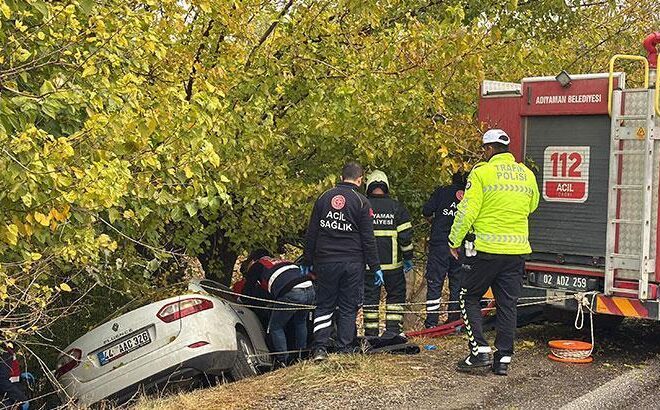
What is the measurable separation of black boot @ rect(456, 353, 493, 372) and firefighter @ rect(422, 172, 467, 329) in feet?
7.08

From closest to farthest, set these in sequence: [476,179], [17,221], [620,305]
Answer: [17,221], [476,179], [620,305]

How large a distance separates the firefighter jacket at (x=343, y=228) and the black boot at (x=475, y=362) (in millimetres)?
1195

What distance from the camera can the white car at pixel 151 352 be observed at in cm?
686

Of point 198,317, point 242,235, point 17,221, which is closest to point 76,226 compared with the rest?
point 17,221

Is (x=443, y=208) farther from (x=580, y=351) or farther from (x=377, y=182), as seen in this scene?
(x=580, y=351)

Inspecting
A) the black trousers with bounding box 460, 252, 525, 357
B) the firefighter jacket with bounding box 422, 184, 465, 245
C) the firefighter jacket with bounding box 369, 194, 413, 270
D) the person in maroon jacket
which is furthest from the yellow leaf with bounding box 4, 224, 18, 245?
the firefighter jacket with bounding box 422, 184, 465, 245

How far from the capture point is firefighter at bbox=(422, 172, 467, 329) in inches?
360

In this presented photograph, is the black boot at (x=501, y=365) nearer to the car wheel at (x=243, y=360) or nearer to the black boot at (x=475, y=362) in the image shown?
the black boot at (x=475, y=362)

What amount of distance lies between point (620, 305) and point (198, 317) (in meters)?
3.61

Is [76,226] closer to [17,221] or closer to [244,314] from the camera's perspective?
[17,221]

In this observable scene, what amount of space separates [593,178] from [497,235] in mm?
1445

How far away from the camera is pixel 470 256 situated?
23.1ft

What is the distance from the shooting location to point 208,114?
6.70 m

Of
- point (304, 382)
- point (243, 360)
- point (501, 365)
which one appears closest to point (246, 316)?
point (243, 360)
